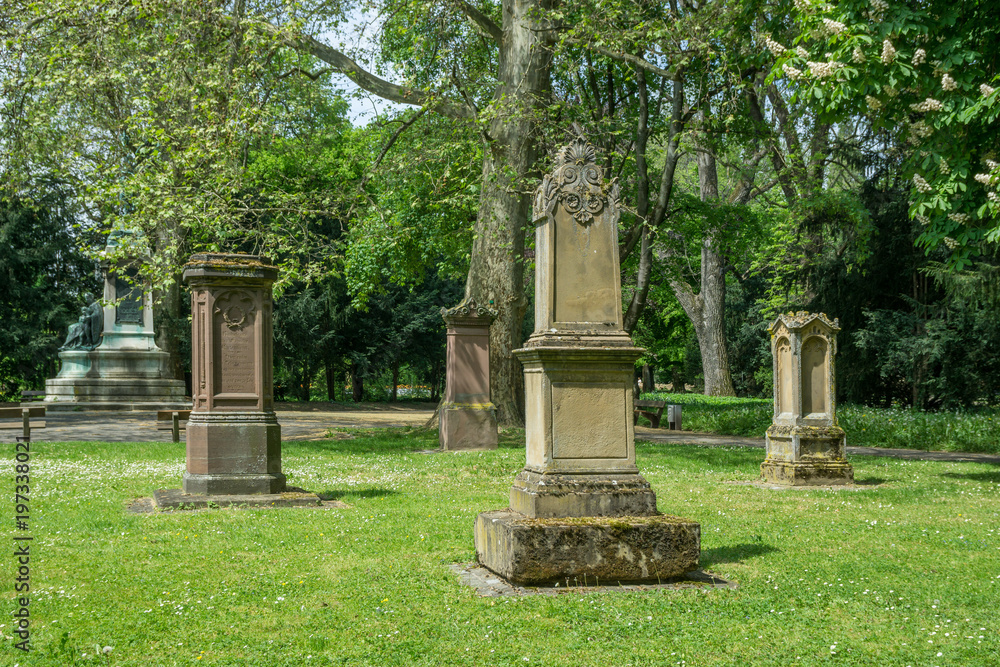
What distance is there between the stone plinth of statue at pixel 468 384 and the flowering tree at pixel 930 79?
25.9 feet

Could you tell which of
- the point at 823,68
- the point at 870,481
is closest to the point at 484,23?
the point at 823,68

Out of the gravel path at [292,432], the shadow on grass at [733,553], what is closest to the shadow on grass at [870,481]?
the gravel path at [292,432]

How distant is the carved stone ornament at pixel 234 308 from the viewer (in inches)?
411

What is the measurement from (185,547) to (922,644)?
17.8 ft

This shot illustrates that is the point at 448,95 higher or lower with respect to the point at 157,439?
higher

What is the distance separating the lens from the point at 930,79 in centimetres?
1091

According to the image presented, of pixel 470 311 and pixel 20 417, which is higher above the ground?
pixel 470 311

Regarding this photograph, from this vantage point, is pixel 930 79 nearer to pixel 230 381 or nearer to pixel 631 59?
pixel 631 59

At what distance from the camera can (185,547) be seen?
7.47 metres

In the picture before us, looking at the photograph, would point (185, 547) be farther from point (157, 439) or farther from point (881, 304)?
point (881, 304)

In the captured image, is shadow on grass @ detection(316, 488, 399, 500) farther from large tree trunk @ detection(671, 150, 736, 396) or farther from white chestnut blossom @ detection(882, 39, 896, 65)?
large tree trunk @ detection(671, 150, 736, 396)

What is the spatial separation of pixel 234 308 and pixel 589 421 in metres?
5.37

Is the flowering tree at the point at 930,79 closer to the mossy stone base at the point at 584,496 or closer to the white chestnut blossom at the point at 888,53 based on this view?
the white chestnut blossom at the point at 888,53

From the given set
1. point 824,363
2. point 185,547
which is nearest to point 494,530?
point 185,547
